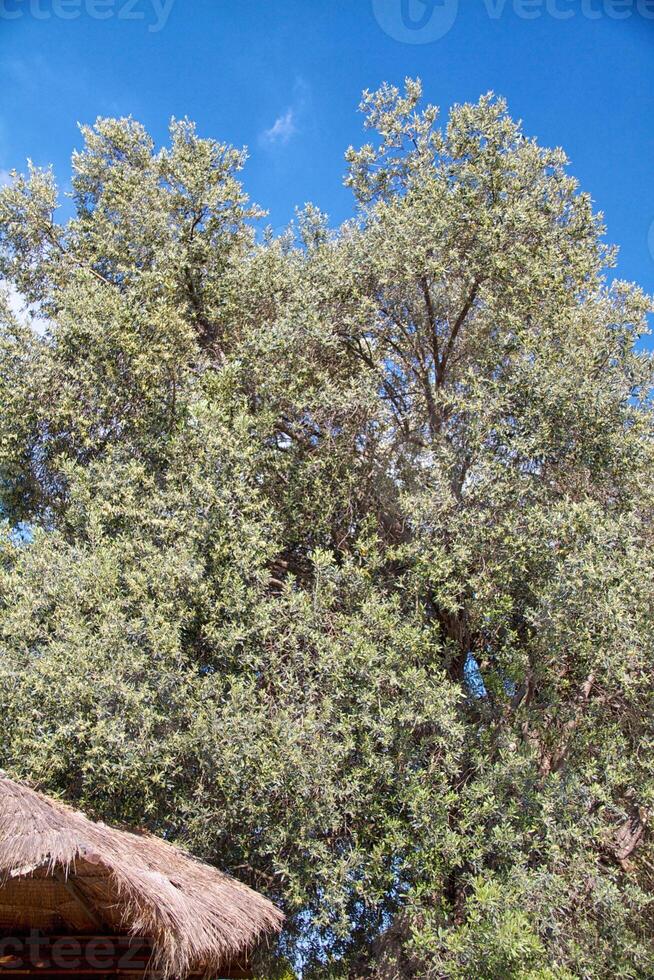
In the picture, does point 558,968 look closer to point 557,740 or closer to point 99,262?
point 557,740

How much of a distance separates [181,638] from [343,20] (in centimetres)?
823

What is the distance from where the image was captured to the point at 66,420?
8.49 meters

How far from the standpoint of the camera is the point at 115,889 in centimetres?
545

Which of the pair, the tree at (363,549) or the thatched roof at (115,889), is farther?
the tree at (363,549)

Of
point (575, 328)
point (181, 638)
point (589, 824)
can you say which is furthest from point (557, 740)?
point (575, 328)

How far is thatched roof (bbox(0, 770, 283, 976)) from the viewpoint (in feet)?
16.3

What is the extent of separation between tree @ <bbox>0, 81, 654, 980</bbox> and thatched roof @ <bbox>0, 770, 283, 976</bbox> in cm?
65

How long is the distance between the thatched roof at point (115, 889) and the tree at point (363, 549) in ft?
2.13

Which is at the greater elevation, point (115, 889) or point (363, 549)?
point (363, 549)

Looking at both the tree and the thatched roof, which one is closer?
the thatched roof

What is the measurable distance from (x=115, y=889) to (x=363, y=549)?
3.85 meters

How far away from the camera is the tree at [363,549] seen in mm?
6391

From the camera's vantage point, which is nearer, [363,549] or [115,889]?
[115,889]

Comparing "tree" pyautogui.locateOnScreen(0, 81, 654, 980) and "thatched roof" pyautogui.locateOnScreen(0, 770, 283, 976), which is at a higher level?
"tree" pyautogui.locateOnScreen(0, 81, 654, 980)
